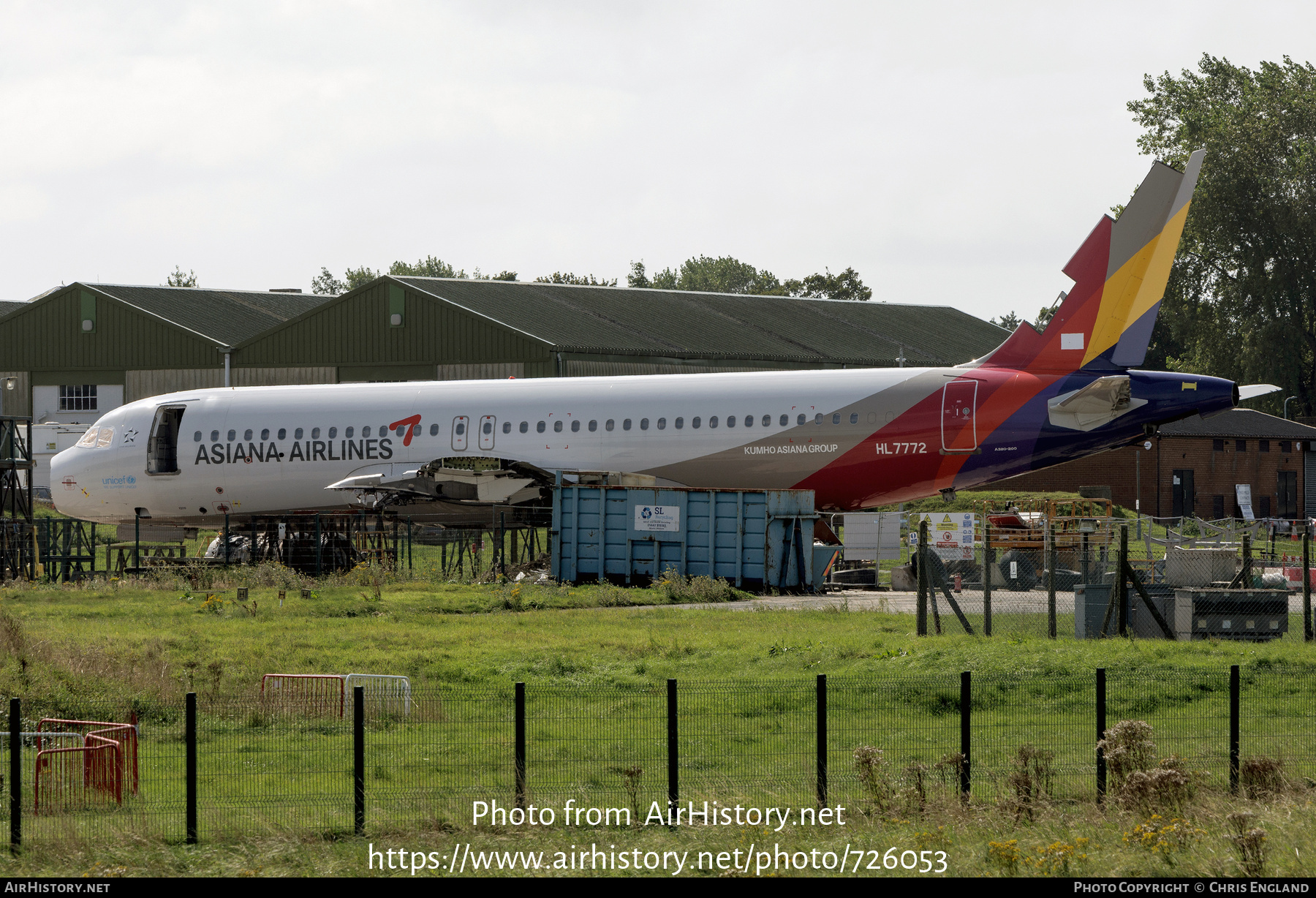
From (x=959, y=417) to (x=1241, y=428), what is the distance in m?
33.8

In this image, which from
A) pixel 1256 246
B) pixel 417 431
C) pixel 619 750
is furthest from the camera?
pixel 1256 246

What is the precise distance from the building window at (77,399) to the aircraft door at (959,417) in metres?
41.8

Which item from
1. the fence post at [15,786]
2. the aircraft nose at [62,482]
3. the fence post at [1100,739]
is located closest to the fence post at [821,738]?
the fence post at [1100,739]

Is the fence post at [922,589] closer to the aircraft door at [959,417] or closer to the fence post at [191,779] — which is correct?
the aircraft door at [959,417]

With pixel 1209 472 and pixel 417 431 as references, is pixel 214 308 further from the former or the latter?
pixel 1209 472

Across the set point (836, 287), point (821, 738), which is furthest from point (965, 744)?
point (836, 287)

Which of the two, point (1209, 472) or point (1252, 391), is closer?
point (1252, 391)

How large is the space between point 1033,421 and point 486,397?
11.8 meters

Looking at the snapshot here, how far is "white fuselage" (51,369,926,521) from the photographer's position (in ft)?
96.5

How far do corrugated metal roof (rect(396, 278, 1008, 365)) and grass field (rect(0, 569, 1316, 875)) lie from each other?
29560mm

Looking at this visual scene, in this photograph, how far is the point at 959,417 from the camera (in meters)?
27.8

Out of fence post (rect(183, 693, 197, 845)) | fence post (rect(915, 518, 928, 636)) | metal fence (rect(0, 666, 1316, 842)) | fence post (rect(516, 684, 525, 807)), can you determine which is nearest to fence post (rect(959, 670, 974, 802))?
metal fence (rect(0, 666, 1316, 842))

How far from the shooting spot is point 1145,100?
78750 millimetres

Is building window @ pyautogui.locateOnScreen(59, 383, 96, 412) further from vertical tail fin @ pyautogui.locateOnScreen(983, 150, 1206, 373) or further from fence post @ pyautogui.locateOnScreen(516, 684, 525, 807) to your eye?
fence post @ pyautogui.locateOnScreen(516, 684, 525, 807)
